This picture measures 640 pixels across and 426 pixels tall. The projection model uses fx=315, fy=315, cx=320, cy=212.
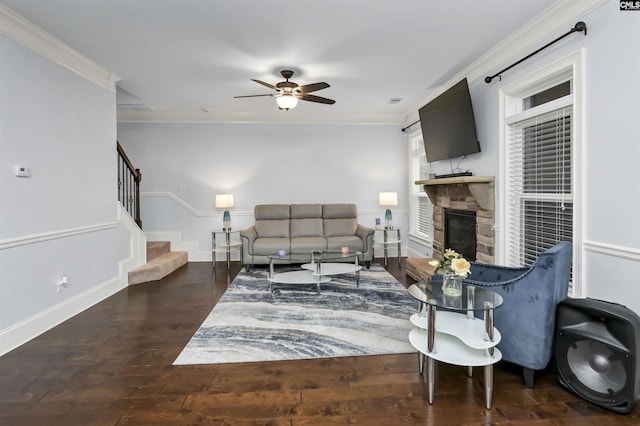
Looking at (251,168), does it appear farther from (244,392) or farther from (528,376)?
(528,376)

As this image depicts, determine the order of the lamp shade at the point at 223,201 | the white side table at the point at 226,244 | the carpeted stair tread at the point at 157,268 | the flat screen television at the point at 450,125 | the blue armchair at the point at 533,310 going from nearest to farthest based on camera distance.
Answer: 1. the blue armchair at the point at 533,310
2. the flat screen television at the point at 450,125
3. the carpeted stair tread at the point at 157,268
4. the white side table at the point at 226,244
5. the lamp shade at the point at 223,201

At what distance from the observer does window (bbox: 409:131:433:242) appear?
5238mm

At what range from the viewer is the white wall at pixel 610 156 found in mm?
1901

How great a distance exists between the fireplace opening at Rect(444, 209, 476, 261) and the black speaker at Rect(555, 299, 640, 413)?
1.88 m

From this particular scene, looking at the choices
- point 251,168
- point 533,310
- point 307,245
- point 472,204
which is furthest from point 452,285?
point 251,168

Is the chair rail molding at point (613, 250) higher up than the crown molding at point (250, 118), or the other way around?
the crown molding at point (250, 118)

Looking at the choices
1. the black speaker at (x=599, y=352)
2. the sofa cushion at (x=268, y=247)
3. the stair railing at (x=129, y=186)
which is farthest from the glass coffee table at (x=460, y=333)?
the stair railing at (x=129, y=186)

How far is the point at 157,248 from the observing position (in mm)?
5031

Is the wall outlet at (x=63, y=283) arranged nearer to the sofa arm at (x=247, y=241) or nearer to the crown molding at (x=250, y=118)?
the sofa arm at (x=247, y=241)

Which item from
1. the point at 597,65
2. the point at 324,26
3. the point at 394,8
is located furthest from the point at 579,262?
the point at 324,26

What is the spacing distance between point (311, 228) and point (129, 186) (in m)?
3.01

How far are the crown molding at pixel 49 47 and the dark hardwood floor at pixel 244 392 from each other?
249 centimetres

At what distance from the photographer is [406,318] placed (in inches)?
117

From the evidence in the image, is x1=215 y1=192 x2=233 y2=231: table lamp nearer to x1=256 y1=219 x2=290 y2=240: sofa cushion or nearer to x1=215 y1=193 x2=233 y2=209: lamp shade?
x1=215 y1=193 x2=233 y2=209: lamp shade
